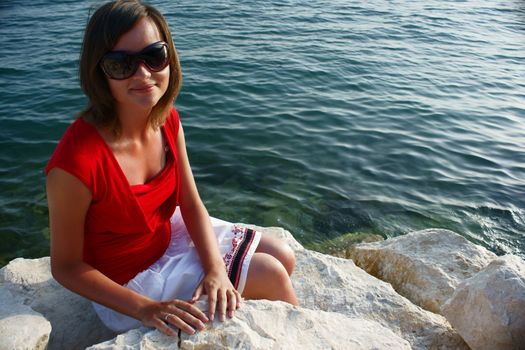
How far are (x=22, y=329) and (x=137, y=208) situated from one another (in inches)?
30.0

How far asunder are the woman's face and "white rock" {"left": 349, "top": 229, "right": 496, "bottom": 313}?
243cm

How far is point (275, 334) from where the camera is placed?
6.78 ft

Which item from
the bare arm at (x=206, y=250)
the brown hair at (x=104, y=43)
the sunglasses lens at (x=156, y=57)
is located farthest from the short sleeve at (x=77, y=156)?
the bare arm at (x=206, y=250)

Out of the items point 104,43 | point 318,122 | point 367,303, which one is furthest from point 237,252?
point 318,122

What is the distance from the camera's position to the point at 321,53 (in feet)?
32.2

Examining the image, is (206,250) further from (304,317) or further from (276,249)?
(304,317)

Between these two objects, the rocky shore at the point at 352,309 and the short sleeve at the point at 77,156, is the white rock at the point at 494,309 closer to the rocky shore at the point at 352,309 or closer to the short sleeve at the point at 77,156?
the rocky shore at the point at 352,309

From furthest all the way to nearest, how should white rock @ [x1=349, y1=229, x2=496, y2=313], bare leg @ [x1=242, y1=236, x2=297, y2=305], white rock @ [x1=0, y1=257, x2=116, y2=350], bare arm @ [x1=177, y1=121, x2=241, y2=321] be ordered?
white rock @ [x1=349, y1=229, x2=496, y2=313]
white rock @ [x1=0, y1=257, x2=116, y2=350]
bare leg @ [x1=242, y1=236, x2=297, y2=305]
bare arm @ [x1=177, y1=121, x2=241, y2=321]

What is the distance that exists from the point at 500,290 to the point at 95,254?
7.18 feet

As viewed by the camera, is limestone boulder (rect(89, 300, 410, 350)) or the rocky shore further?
the rocky shore

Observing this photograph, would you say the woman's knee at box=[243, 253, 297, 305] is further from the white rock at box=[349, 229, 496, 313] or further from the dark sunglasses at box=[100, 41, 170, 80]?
the white rock at box=[349, 229, 496, 313]

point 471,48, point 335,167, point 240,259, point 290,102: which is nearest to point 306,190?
point 335,167

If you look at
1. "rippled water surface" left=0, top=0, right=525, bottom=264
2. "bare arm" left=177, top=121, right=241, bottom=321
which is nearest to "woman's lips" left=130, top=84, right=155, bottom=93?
"bare arm" left=177, top=121, right=241, bottom=321

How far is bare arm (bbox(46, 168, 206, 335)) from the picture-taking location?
203 centimetres
